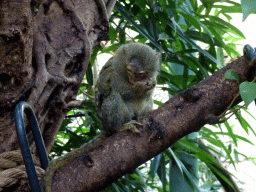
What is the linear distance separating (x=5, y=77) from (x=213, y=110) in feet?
2.64

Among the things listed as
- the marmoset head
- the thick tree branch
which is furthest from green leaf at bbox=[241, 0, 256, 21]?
the marmoset head

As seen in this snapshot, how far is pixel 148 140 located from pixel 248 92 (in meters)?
0.49

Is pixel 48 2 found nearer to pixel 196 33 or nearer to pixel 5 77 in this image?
pixel 5 77

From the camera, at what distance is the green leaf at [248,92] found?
0.65 meters

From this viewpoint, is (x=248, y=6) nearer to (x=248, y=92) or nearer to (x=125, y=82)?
(x=248, y=92)

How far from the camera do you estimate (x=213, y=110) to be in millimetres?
1077

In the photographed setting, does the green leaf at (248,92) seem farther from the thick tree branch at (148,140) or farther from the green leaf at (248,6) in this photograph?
the thick tree branch at (148,140)

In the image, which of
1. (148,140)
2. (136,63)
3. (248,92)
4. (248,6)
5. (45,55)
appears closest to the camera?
(248,6)

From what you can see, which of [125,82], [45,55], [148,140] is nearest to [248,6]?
[148,140]

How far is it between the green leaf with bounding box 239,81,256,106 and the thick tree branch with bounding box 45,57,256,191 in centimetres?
35

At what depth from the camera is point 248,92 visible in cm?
67

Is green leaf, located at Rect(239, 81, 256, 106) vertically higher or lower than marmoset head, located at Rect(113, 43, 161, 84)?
lower

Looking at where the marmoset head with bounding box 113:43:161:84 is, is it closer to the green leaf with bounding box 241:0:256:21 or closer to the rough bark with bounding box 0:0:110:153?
the rough bark with bounding box 0:0:110:153

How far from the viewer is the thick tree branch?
3.41ft
